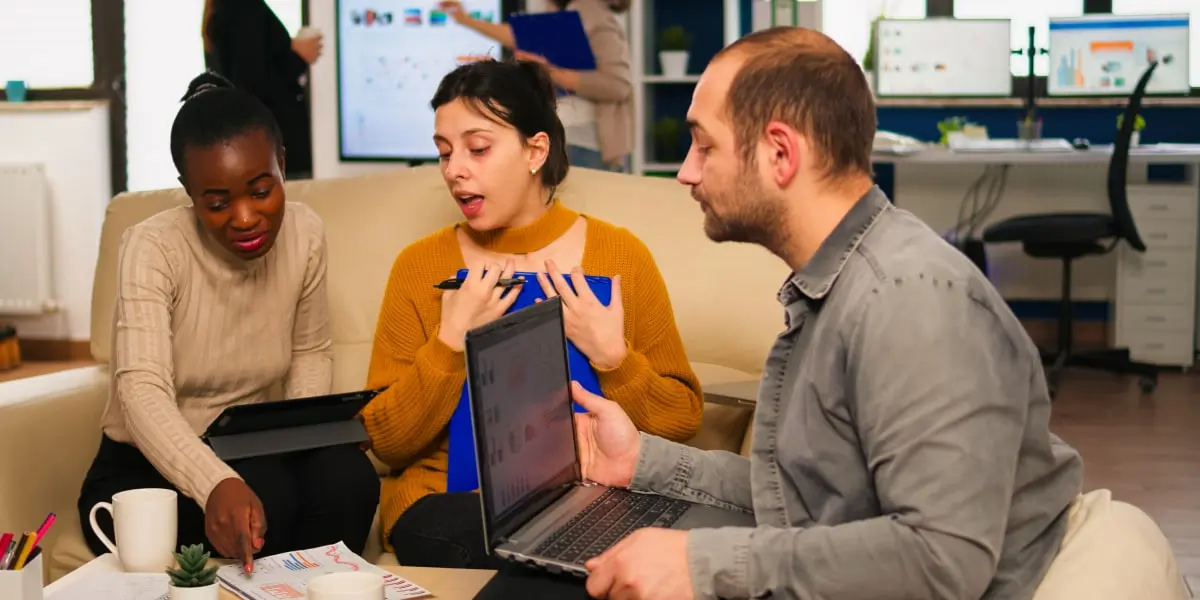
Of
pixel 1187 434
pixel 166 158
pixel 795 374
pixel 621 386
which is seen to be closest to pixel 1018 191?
pixel 1187 434

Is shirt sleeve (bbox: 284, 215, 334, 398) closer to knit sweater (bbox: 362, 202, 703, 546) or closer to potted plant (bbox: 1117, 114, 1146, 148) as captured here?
knit sweater (bbox: 362, 202, 703, 546)

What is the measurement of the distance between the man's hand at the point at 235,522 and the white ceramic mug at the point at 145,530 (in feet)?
0.18

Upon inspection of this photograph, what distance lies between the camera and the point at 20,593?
4.04 ft

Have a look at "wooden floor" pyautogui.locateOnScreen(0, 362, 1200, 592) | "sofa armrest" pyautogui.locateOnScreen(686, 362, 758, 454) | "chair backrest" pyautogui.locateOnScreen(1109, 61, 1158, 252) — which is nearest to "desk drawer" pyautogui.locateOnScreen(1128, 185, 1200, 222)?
"chair backrest" pyautogui.locateOnScreen(1109, 61, 1158, 252)

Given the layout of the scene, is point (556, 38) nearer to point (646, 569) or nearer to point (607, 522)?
point (607, 522)

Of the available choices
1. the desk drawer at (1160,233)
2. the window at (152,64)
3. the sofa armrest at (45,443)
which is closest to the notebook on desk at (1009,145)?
the desk drawer at (1160,233)

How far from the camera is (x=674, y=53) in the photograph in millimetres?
4973

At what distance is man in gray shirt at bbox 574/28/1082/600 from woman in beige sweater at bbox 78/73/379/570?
2.36 feet

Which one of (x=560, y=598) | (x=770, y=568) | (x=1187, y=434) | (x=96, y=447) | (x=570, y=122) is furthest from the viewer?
(x=1187, y=434)

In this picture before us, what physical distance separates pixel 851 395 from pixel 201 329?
1.12 metres

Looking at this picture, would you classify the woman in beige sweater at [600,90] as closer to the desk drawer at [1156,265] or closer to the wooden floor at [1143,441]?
the wooden floor at [1143,441]

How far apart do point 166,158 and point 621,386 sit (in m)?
4.53

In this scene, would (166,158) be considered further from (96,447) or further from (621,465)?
(621,465)

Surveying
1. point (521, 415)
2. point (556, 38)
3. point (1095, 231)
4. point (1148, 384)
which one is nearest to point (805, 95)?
point (521, 415)
